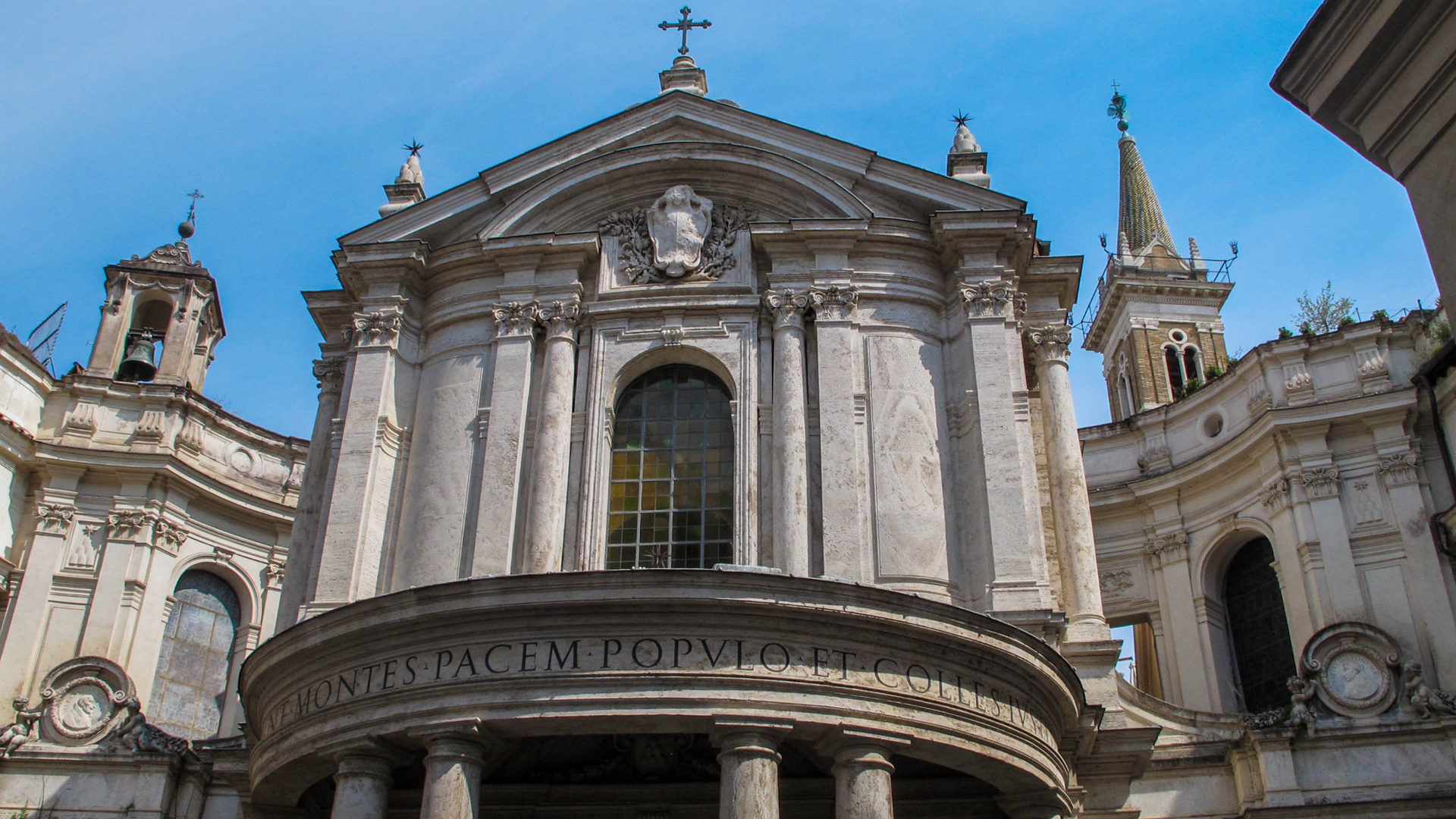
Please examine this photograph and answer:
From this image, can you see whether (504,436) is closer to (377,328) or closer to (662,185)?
(377,328)

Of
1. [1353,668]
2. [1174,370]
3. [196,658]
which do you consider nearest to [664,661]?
[1353,668]

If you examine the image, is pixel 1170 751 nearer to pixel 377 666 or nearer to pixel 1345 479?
pixel 1345 479

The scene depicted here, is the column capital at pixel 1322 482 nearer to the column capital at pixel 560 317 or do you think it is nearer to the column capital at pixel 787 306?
the column capital at pixel 787 306

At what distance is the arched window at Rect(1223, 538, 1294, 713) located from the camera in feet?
84.7

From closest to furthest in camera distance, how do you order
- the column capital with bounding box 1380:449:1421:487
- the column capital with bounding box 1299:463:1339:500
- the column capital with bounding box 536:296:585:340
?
the column capital with bounding box 536:296:585:340 → the column capital with bounding box 1380:449:1421:487 → the column capital with bounding box 1299:463:1339:500

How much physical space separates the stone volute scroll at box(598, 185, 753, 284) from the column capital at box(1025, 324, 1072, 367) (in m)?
4.66

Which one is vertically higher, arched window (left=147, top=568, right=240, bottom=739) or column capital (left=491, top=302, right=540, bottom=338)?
column capital (left=491, top=302, right=540, bottom=338)

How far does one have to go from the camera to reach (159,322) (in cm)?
3112

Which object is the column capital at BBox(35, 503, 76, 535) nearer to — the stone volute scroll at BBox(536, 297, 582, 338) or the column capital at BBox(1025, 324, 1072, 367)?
the stone volute scroll at BBox(536, 297, 582, 338)

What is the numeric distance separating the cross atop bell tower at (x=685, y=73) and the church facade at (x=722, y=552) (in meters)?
0.08

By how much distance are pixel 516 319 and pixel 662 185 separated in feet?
10.4

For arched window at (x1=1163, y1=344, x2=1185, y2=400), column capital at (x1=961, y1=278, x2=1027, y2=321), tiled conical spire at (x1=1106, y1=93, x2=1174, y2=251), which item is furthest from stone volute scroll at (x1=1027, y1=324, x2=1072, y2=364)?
tiled conical spire at (x1=1106, y1=93, x2=1174, y2=251)

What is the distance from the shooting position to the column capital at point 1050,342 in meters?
19.8

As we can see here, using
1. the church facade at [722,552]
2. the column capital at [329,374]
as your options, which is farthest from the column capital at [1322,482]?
the column capital at [329,374]
